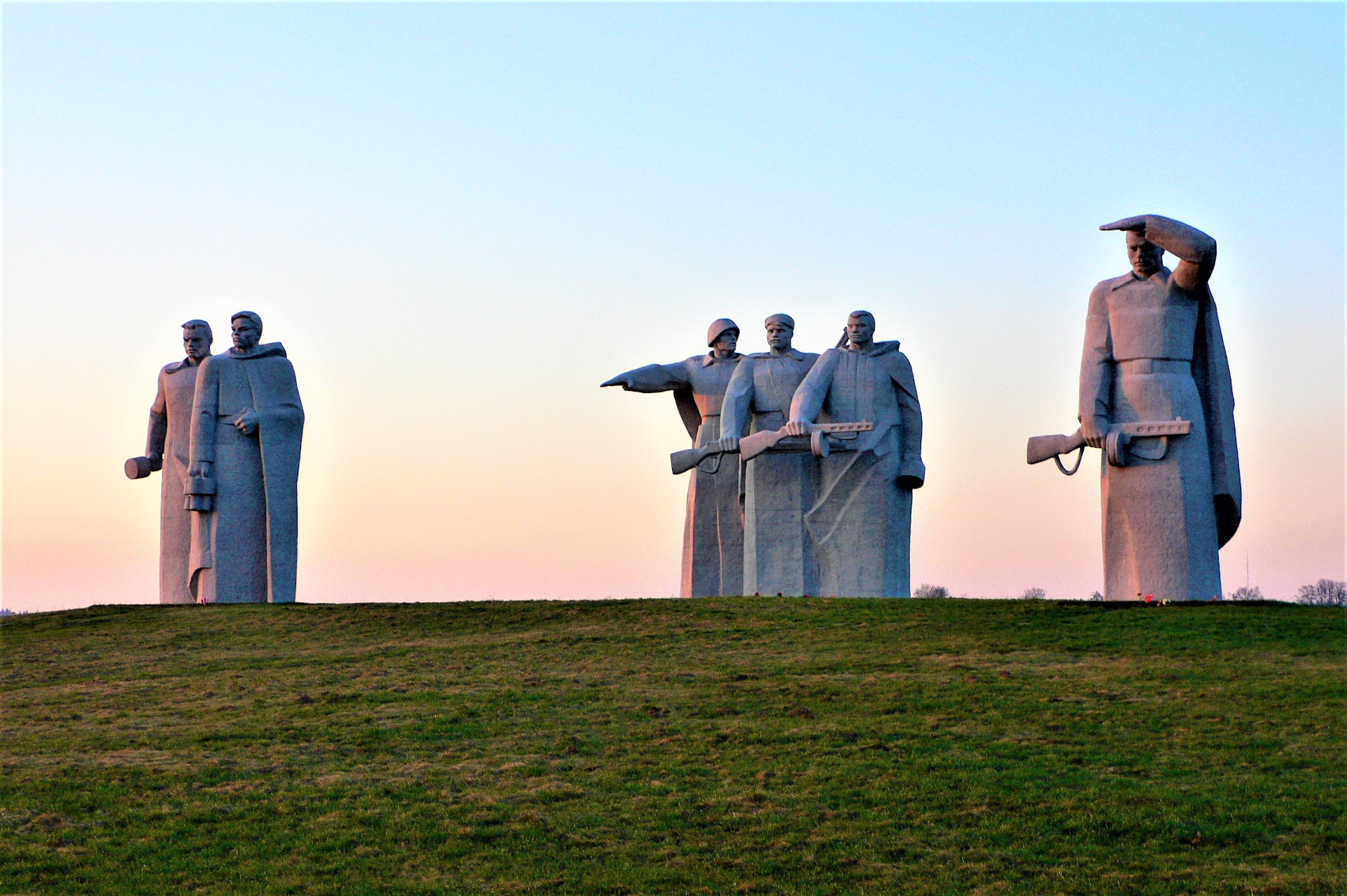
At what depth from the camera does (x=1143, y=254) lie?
66.7 feet

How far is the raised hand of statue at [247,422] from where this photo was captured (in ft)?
76.8

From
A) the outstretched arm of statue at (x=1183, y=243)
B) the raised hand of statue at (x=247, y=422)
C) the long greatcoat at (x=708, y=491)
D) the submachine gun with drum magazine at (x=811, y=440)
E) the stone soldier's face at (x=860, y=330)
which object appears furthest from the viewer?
the long greatcoat at (x=708, y=491)

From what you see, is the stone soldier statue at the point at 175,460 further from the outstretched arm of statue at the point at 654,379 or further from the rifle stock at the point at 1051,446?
the rifle stock at the point at 1051,446

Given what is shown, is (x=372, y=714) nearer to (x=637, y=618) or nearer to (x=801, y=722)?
(x=801, y=722)

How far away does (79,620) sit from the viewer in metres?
21.0

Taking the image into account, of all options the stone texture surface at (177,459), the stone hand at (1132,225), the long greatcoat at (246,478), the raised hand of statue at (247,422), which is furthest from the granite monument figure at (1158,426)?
the stone texture surface at (177,459)

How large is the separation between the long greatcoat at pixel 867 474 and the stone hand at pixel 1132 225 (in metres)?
3.74

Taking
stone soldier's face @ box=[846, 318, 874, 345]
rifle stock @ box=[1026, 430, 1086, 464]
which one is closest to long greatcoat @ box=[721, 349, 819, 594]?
stone soldier's face @ box=[846, 318, 874, 345]

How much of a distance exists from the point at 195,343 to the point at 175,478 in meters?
1.94

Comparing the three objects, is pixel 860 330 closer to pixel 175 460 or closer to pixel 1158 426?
pixel 1158 426

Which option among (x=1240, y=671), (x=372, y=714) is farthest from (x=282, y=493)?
(x=1240, y=671)

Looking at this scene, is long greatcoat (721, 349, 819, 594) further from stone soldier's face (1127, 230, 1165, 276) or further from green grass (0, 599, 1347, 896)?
stone soldier's face (1127, 230, 1165, 276)

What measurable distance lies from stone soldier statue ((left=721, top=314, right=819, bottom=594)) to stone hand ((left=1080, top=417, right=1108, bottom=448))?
3.86 meters

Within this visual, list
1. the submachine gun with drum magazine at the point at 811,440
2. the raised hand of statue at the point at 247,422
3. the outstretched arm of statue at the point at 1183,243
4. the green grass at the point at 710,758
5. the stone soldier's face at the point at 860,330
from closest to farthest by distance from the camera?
the green grass at the point at 710,758, the outstretched arm of statue at the point at 1183,243, the submachine gun with drum magazine at the point at 811,440, the stone soldier's face at the point at 860,330, the raised hand of statue at the point at 247,422
